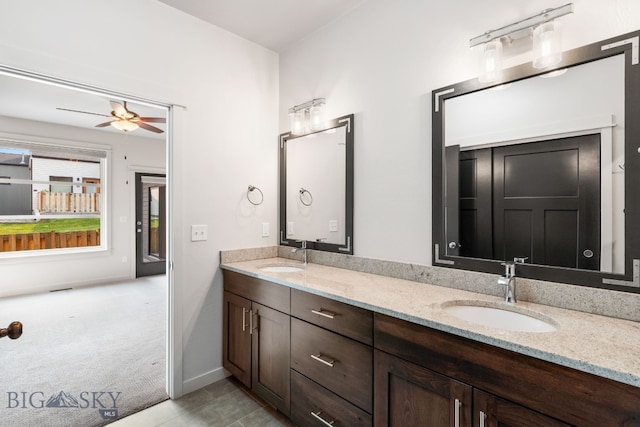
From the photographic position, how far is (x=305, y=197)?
2.53 m

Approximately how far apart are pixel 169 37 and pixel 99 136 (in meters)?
4.19

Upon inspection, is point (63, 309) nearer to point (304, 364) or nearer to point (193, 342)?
point (193, 342)

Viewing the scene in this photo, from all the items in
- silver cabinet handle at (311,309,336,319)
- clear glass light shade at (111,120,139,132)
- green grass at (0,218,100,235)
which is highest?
clear glass light shade at (111,120,139,132)

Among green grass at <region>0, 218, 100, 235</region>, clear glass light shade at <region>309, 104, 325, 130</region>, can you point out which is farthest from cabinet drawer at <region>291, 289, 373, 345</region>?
green grass at <region>0, 218, 100, 235</region>

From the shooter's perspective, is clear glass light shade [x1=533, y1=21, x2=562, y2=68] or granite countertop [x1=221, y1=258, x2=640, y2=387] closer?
Result: granite countertop [x1=221, y1=258, x2=640, y2=387]

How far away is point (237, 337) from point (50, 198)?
491 centimetres

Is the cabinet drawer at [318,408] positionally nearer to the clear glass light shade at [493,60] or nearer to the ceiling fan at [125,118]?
the clear glass light shade at [493,60]

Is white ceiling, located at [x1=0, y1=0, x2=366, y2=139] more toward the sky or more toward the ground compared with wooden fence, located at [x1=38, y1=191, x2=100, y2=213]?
more toward the sky

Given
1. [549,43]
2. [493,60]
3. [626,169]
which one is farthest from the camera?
[493,60]

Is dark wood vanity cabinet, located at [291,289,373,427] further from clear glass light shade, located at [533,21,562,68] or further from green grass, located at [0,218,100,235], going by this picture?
green grass, located at [0,218,100,235]

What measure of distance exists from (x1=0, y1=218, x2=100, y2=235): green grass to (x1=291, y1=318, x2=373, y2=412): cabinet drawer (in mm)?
5368

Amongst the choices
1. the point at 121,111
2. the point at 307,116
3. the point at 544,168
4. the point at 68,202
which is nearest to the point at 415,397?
the point at 544,168

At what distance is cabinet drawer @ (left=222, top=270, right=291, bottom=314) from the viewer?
6.13 ft

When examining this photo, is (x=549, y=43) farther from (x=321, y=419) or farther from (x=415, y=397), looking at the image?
(x=321, y=419)
